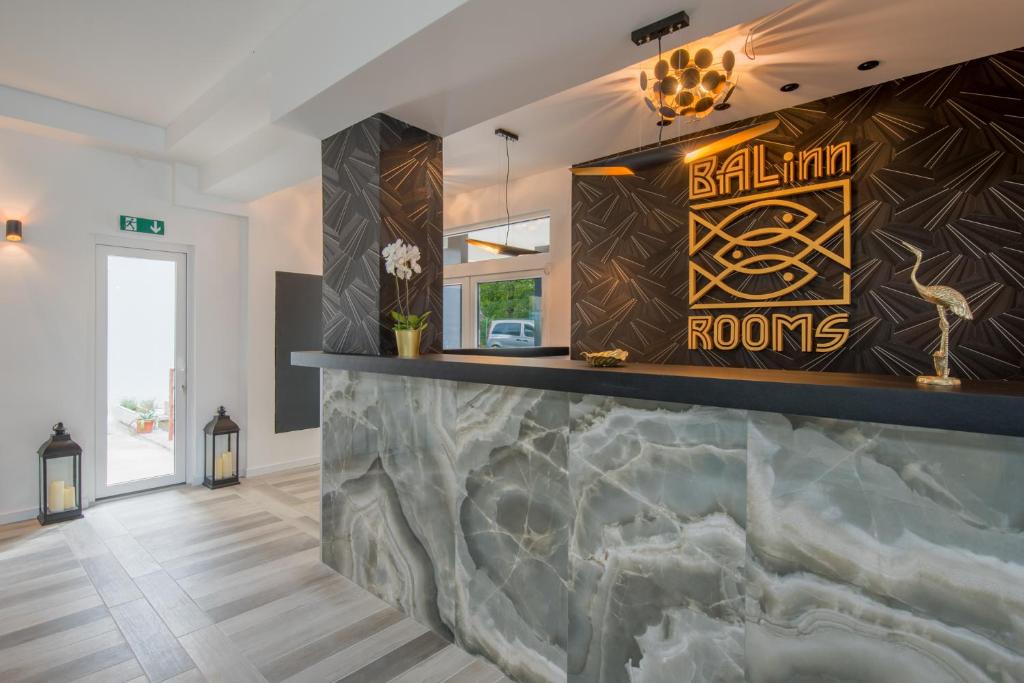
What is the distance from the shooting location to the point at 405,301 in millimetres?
3031

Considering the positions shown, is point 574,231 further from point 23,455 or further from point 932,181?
point 23,455

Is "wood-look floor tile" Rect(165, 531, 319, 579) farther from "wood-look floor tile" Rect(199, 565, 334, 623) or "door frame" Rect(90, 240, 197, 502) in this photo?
"door frame" Rect(90, 240, 197, 502)

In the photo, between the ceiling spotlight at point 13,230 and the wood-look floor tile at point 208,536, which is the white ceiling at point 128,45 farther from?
the wood-look floor tile at point 208,536

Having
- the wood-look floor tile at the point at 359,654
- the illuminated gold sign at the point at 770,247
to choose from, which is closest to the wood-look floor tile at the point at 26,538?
the wood-look floor tile at the point at 359,654

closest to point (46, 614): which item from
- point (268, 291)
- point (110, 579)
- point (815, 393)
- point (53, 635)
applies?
point (53, 635)

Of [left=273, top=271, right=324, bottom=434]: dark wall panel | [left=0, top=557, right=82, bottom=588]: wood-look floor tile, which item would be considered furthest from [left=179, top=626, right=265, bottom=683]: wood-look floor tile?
[left=273, top=271, right=324, bottom=434]: dark wall panel

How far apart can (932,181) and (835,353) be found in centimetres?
121

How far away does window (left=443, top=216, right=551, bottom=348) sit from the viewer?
19.1 feet

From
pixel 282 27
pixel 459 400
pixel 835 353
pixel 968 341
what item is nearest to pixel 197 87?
pixel 282 27

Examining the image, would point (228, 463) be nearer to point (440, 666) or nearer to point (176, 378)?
point (176, 378)

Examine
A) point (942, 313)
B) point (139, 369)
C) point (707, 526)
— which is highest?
point (942, 313)

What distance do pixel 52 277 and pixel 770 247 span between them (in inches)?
224

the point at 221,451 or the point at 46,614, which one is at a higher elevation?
the point at 221,451

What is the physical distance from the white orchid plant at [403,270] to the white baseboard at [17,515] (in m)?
3.58
